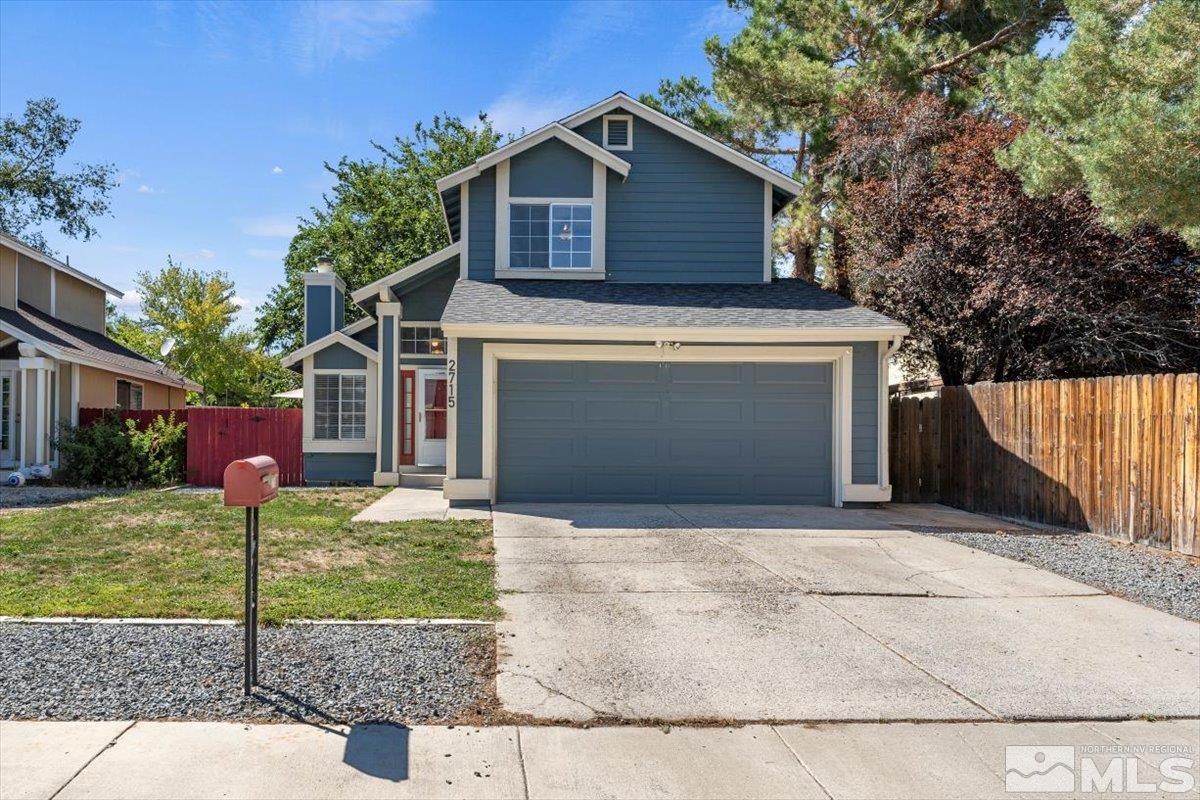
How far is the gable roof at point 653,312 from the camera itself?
431 inches

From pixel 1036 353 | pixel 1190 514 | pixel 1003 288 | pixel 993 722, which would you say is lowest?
pixel 993 722

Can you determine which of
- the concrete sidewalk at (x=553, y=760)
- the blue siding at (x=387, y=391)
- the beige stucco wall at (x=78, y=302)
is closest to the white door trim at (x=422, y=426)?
the blue siding at (x=387, y=391)

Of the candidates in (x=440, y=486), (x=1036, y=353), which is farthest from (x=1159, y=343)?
(x=440, y=486)

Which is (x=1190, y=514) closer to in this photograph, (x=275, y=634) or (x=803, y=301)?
(x=803, y=301)

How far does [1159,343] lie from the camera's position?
12680 millimetres

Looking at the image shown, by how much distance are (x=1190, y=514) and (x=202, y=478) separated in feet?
53.7

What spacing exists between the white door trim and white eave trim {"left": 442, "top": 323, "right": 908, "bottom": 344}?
13.5 ft

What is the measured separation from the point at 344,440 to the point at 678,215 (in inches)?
315

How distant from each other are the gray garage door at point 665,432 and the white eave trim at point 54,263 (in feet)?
44.2

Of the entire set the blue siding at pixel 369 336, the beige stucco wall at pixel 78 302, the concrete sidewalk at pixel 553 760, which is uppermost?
the beige stucco wall at pixel 78 302

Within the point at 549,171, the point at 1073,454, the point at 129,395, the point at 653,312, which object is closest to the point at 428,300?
the point at 549,171

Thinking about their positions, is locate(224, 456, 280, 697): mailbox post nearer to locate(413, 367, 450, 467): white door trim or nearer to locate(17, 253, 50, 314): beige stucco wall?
locate(413, 367, 450, 467): white door trim

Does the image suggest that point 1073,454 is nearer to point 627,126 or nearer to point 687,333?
point 687,333

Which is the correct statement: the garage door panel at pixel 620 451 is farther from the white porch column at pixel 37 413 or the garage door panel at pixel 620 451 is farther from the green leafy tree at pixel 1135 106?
the white porch column at pixel 37 413
